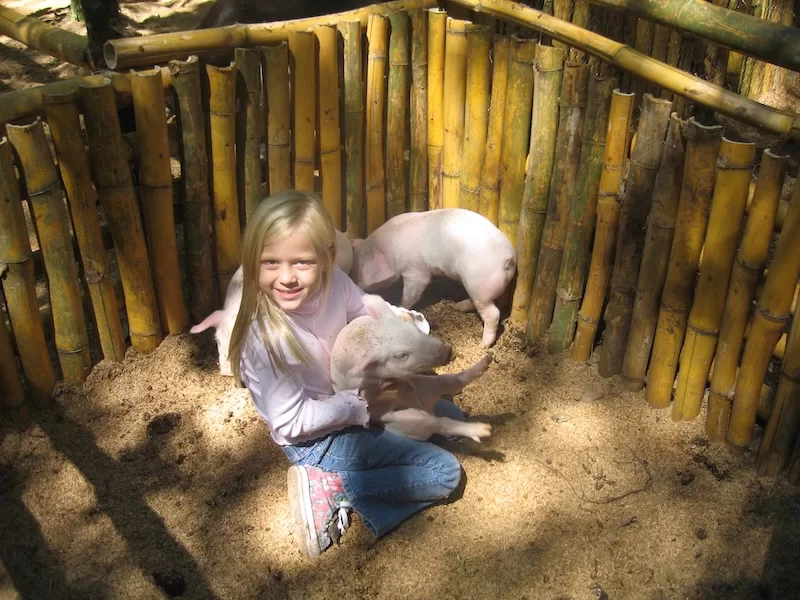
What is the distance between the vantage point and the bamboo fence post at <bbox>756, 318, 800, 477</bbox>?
2.89m

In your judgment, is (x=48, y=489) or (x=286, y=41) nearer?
(x=48, y=489)

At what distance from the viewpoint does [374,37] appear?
377 centimetres

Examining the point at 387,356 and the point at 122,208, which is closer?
the point at 387,356

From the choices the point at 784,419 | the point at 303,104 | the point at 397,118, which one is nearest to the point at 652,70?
the point at 397,118

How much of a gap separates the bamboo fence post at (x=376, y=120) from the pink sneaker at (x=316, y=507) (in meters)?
1.57

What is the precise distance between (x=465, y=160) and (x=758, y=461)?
69.6 inches

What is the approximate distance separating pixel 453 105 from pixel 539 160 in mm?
549

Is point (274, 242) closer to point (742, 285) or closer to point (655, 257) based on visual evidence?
point (655, 257)

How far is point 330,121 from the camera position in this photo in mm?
3811

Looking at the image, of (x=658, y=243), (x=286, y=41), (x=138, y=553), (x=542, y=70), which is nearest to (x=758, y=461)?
(x=658, y=243)

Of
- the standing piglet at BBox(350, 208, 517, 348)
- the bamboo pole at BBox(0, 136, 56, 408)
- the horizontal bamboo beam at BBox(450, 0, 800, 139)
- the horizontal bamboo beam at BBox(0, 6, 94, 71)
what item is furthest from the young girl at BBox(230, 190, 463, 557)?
the horizontal bamboo beam at BBox(0, 6, 94, 71)

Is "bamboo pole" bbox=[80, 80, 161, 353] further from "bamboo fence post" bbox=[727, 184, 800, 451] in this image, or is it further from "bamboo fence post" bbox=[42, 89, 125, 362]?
"bamboo fence post" bbox=[727, 184, 800, 451]

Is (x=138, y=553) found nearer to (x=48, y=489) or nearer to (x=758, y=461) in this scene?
(x=48, y=489)

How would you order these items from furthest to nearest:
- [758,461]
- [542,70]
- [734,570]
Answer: [542,70] → [758,461] → [734,570]
